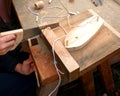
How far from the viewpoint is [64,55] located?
0.67 metres

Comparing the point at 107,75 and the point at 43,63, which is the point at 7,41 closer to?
the point at 43,63

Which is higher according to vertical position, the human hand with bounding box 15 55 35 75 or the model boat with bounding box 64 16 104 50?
the model boat with bounding box 64 16 104 50

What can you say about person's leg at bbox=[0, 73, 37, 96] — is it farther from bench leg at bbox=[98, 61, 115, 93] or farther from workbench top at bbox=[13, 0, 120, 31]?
bench leg at bbox=[98, 61, 115, 93]

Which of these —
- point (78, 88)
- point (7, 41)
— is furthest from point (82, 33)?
point (78, 88)

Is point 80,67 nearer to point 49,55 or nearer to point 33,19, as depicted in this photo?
point 49,55

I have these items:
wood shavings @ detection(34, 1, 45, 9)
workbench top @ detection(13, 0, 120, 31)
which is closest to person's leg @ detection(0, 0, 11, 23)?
workbench top @ detection(13, 0, 120, 31)

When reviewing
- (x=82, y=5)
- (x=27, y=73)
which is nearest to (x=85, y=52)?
(x=27, y=73)

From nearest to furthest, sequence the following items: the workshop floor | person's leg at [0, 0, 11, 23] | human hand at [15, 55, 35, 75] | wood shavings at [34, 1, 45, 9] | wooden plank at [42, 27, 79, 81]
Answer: wooden plank at [42, 27, 79, 81], human hand at [15, 55, 35, 75], wood shavings at [34, 1, 45, 9], the workshop floor, person's leg at [0, 0, 11, 23]

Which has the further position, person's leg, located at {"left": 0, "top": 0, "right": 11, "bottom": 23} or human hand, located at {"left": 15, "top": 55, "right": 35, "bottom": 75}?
person's leg, located at {"left": 0, "top": 0, "right": 11, "bottom": 23}

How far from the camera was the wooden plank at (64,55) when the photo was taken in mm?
625

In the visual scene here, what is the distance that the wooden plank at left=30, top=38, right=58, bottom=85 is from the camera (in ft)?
2.21

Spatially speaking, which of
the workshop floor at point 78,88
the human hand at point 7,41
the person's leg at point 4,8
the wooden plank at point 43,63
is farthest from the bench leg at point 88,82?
the person's leg at point 4,8

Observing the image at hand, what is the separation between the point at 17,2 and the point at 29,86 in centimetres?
51

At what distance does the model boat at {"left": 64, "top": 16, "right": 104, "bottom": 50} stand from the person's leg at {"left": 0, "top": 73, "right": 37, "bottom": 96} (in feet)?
1.01
